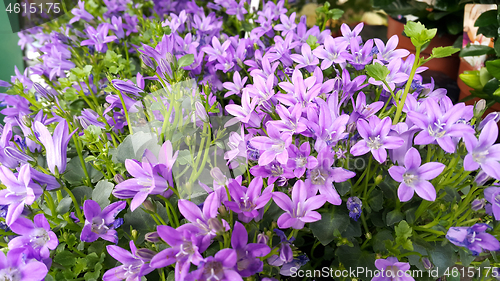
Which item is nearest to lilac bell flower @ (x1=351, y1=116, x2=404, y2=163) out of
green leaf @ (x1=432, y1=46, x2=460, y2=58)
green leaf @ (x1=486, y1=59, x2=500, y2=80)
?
green leaf @ (x1=432, y1=46, x2=460, y2=58)

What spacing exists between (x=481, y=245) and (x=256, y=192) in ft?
1.02

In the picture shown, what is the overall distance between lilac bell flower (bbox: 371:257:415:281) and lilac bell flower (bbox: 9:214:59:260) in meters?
0.46

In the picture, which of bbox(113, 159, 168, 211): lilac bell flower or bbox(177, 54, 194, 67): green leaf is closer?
bbox(113, 159, 168, 211): lilac bell flower

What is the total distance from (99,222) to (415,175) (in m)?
0.48

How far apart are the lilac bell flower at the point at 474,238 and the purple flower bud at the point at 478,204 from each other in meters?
0.03

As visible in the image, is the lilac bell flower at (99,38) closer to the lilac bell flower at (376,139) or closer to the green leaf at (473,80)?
the lilac bell flower at (376,139)

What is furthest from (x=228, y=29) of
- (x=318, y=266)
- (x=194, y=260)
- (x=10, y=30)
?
(x=194, y=260)

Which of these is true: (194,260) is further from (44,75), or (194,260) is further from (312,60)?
(44,75)

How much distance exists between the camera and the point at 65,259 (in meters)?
0.51

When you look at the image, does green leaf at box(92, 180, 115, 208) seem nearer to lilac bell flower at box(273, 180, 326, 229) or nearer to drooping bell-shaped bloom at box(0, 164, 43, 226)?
drooping bell-shaped bloom at box(0, 164, 43, 226)

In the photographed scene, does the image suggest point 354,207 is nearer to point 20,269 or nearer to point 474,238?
point 474,238

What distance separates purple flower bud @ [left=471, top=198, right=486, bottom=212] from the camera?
1.58 feet

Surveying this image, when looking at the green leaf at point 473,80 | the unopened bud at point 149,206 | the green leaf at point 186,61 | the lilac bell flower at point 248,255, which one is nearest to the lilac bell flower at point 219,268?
the lilac bell flower at point 248,255

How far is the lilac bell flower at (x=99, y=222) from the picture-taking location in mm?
473
